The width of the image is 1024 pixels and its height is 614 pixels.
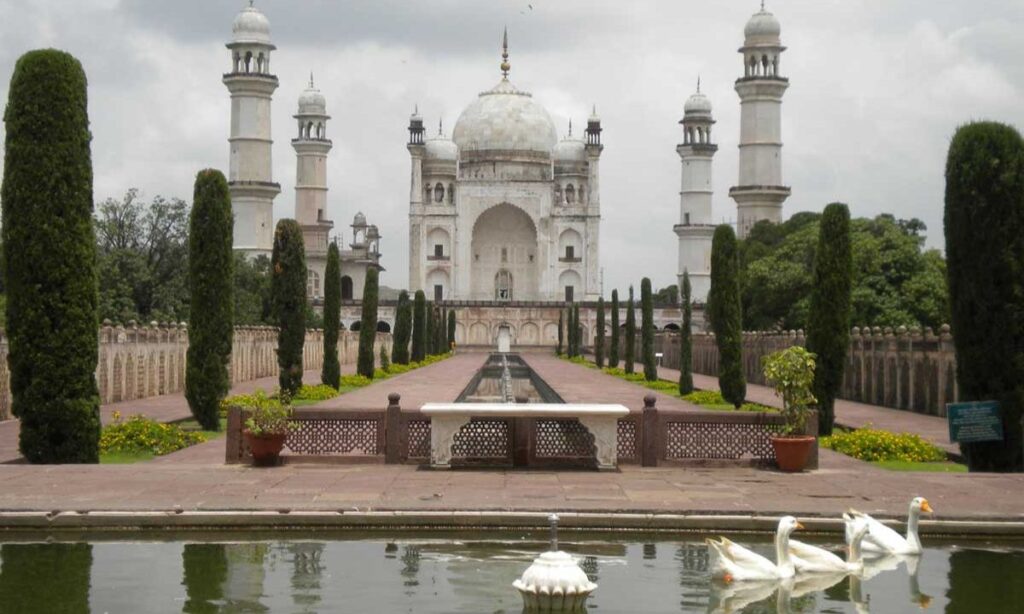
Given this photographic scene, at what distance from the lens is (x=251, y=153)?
56.4 m

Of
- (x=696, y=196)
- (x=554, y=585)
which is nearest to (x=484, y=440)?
(x=554, y=585)

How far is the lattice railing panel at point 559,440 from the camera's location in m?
9.86

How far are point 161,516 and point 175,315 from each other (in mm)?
26715

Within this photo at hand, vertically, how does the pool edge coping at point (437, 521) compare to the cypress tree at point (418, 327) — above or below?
below

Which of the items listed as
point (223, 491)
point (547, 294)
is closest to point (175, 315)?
point (223, 491)

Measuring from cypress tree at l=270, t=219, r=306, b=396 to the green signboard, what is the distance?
1024cm

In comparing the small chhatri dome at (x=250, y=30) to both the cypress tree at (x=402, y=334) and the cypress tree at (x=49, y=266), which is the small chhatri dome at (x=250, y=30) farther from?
the cypress tree at (x=49, y=266)

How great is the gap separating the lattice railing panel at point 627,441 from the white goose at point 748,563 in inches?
160

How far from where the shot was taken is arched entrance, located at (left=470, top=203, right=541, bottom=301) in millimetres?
69750

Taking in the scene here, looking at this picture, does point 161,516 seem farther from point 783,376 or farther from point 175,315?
point 175,315

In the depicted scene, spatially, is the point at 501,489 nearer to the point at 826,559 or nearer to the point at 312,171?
the point at 826,559

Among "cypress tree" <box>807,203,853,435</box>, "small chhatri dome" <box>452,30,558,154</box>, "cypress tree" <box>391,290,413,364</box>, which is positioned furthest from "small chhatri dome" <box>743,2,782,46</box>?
"cypress tree" <box>807,203,853,435</box>

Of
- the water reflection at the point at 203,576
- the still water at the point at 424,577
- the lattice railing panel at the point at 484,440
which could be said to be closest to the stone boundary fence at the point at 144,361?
the lattice railing panel at the point at 484,440

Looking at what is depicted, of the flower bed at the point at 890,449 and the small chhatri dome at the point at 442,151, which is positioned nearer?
the flower bed at the point at 890,449
